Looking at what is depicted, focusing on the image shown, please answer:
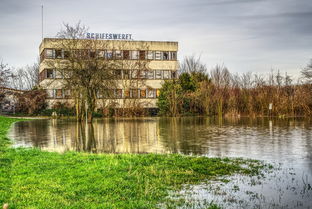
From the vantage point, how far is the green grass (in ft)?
24.9

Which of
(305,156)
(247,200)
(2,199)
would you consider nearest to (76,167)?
(2,199)

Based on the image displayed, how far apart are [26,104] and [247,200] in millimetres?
56933

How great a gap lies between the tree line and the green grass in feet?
111

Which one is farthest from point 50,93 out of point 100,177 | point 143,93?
point 100,177

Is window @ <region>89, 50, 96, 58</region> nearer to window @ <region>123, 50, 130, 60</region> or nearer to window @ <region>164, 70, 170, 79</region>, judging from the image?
window @ <region>123, 50, 130, 60</region>

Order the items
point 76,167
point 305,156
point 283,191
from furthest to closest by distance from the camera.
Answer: point 305,156 < point 76,167 < point 283,191

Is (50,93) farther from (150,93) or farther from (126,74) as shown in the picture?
(150,93)

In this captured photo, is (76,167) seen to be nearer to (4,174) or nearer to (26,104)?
(4,174)

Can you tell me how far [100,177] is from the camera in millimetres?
9719

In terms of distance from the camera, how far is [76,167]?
36.3 feet

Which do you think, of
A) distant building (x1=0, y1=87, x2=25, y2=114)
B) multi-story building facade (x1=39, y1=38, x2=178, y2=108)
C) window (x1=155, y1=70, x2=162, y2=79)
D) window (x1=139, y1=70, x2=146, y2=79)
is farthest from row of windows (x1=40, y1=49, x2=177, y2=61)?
distant building (x1=0, y1=87, x2=25, y2=114)

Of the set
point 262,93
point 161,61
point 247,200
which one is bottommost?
point 247,200

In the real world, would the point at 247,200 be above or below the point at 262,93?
below

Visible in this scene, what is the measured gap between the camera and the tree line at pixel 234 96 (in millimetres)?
44469
